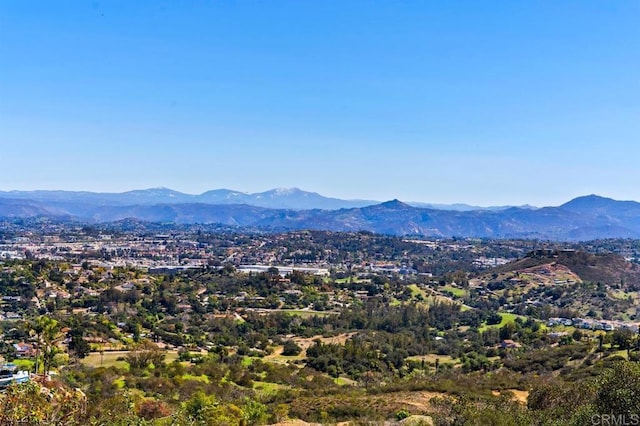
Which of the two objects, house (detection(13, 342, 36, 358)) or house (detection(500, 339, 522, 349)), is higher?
house (detection(13, 342, 36, 358))

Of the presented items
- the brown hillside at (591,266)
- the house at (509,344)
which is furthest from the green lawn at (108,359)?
the brown hillside at (591,266)

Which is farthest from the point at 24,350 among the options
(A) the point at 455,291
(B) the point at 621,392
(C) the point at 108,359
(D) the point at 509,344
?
(A) the point at 455,291

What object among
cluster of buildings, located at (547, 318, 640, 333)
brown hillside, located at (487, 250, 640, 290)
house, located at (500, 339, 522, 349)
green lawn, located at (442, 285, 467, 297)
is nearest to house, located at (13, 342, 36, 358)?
house, located at (500, 339, 522, 349)

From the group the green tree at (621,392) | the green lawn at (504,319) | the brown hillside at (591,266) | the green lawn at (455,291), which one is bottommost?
the green lawn at (504,319)

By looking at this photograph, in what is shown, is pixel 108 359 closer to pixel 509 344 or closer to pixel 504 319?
pixel 509 344

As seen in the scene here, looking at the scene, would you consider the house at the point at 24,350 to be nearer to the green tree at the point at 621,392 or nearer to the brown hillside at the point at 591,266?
the green tree at the point at 621,392

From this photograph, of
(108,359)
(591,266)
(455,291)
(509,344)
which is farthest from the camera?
(591,266)

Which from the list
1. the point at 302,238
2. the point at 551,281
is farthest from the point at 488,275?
the point at 302,238

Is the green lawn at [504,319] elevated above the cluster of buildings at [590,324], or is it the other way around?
the cluster of buildings at [590,324]

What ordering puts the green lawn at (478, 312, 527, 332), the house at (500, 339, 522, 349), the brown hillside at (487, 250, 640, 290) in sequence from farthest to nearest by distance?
the brown hillside at (487, 250, 640, 290) < the green lawn at (478, 312, 527, 332) < the house at (500, 339, 522, 349)

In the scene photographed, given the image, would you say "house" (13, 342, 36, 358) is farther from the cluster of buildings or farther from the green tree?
the cluster of buildings

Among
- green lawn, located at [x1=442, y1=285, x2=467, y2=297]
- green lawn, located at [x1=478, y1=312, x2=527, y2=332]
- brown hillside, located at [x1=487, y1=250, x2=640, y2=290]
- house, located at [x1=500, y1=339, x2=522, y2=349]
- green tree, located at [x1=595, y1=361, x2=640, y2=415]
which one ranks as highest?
green tree, located at [x1=595, y1=361, x2=640, y2=415]
